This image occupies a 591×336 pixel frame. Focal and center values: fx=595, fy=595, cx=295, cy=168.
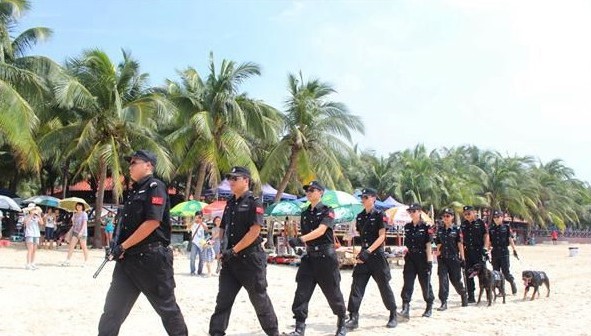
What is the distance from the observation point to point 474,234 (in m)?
11.5

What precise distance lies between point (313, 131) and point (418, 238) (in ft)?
56.0

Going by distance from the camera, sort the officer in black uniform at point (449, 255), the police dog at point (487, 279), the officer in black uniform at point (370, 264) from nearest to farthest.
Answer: the officer in black uniform at point (370, 264)
the officer in black uniform at point (449, 255)
the police dog at point (487, 279)

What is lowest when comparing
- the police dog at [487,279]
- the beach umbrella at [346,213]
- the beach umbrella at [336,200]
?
the police dog at [487,279]

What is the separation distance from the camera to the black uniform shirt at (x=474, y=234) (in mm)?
11406

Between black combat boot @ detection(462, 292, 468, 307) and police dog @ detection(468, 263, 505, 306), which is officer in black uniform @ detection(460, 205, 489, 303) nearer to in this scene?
police dog @ detection(468, 263, 505, 306)

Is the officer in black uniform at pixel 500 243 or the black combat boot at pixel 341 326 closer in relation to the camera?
the black combat boot at pixel 341 326

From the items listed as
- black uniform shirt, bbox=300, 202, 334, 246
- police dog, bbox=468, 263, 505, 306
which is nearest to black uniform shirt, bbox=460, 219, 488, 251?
police dog, bbox=468, 263, 505, 306

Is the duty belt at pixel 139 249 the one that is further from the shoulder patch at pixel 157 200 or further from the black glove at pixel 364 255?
the black glove at pixel 364 255

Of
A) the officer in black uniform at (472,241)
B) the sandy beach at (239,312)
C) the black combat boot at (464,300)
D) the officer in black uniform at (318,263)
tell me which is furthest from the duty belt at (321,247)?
the officer in black uniform at (472,241)

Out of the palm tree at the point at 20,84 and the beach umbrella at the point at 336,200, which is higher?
the palm tree at the point at 20,84

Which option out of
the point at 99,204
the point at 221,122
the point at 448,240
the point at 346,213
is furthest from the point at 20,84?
the point at 448,240

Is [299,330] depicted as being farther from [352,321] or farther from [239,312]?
[239,312]

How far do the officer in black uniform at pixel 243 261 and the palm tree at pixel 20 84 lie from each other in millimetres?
13085

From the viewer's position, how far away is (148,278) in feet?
16.7
